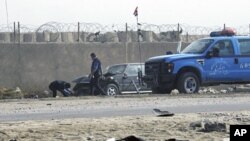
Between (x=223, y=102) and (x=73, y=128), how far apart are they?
7554 mm

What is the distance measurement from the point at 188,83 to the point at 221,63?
4.42ft

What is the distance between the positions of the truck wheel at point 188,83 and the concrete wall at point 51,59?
10.3 metres

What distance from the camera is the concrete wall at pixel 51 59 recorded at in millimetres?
31594

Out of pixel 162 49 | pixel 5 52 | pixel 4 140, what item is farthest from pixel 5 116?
pixel 162 49

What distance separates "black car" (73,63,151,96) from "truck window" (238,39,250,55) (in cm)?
372

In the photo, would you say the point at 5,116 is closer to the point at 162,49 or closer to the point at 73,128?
the point at 73,128

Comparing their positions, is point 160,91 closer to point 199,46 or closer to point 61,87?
point 199,46

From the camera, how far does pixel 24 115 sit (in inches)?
588

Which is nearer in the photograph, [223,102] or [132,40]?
[223,102]

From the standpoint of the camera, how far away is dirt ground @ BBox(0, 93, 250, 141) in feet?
34.2

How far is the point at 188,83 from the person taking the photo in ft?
72.3

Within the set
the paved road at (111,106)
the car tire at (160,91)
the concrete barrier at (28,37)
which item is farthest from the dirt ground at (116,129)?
the concrete barrier at (28,37)

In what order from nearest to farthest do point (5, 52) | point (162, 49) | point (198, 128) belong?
1. point (198, 128)
2. point (5, 52)
3. point (162, 49)

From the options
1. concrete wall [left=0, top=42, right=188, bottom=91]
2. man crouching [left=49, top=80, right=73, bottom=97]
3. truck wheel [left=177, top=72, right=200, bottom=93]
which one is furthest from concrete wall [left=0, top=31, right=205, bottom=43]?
truck wheel [left=177, top=72, right=200, bottom=93]
